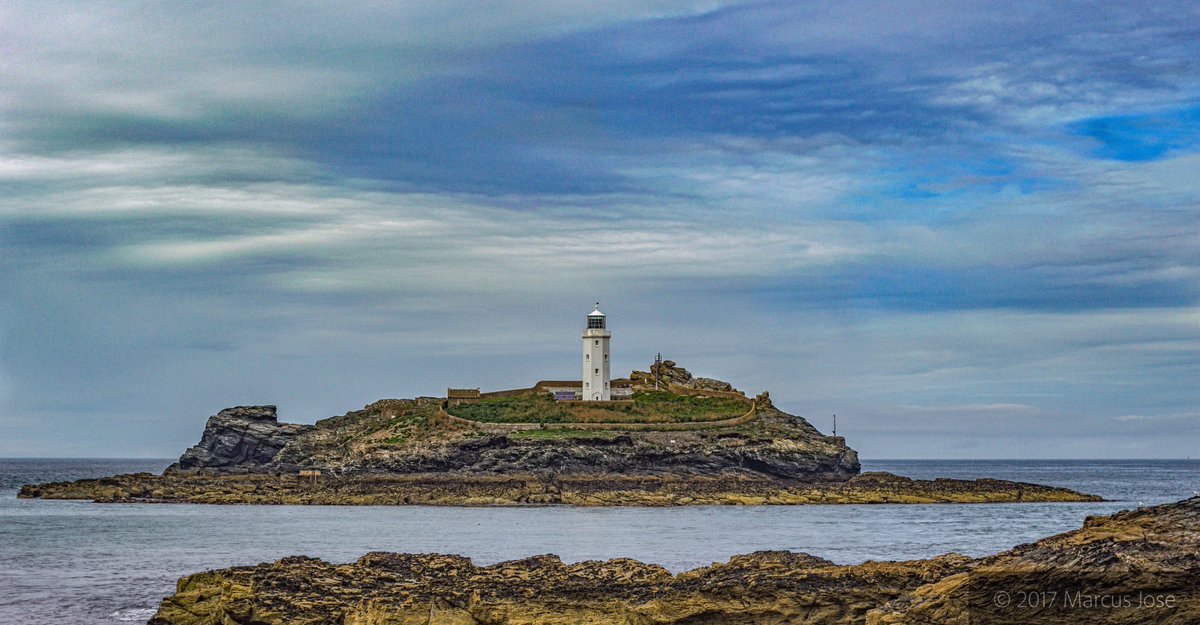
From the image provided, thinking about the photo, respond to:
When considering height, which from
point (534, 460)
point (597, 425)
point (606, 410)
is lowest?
point (534, 460)

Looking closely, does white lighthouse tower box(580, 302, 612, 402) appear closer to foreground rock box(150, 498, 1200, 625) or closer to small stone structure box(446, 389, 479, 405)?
small stone structure box(446, 389, 479, 405)

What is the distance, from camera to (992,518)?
5434 centimetres

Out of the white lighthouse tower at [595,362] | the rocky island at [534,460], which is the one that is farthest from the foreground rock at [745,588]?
the white lighthouse tower at [595,362]

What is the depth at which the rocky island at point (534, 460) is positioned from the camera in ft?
222

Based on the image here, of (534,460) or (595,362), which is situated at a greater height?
(595,362)

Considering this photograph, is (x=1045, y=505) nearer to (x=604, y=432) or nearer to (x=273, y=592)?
→ (x=604, y=432)

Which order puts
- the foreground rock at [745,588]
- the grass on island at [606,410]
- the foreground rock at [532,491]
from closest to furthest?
the foreground rock at [745,588], the foreground rock at [532,491], the grass on island at [606,410]

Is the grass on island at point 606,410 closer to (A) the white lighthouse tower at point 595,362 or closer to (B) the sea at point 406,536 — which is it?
(A) the white lighthouse tower at point 595,362

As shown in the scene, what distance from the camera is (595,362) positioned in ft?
315

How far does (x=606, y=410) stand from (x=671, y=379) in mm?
19381

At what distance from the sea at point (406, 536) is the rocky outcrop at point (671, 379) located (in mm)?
40529

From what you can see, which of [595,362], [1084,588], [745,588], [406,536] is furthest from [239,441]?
[1084,588]

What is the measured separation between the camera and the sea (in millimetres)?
29319

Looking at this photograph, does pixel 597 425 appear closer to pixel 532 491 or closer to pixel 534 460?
pixel 534 460
